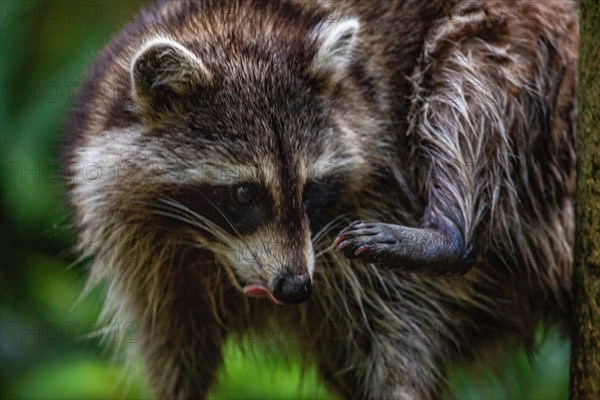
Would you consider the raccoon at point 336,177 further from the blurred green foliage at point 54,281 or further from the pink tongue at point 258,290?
the blurred green foliage at point 54,281

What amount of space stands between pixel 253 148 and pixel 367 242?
471mm

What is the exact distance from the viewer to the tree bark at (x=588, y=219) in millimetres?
3090

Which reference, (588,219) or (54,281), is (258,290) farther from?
(54,281)

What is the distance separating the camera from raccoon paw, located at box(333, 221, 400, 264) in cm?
315

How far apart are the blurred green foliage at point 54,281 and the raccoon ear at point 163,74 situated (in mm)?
733

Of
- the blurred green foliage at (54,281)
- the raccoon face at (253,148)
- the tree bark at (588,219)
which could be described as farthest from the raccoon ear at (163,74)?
the tree bark at (588,219)

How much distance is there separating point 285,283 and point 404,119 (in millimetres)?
893

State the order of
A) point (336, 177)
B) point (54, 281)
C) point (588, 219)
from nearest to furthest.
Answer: point (588, 219) < point (336, 177) < point (54, 281)

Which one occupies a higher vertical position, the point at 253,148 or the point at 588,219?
the point at 253,148

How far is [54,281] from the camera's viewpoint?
4.66 meters

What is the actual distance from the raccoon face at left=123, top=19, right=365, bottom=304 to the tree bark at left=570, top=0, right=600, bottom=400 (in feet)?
2.45

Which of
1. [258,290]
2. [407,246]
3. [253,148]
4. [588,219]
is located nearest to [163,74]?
[253,148]

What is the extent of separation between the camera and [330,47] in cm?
356

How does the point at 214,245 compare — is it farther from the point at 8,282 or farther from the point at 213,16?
the point at 8,282
